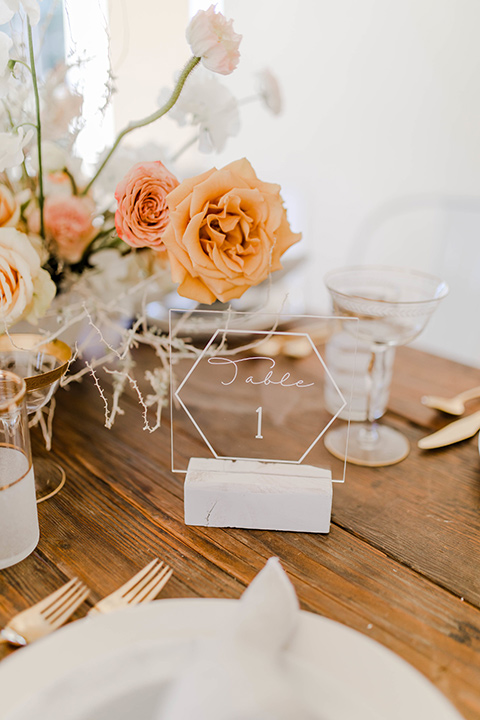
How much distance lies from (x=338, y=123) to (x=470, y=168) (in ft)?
2.47

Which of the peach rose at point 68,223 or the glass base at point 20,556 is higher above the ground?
the peach rose at point 68,223

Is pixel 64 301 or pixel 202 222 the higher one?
pixel 202 222

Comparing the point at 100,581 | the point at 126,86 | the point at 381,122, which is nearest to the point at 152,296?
the point at 100,581

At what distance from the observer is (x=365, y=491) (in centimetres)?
80

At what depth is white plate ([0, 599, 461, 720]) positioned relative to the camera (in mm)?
453

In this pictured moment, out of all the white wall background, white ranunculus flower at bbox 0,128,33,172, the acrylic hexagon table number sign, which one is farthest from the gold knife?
the white wall background

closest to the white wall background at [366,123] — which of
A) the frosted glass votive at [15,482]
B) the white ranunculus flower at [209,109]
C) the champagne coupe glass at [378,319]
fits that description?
the champagne coupe glass at [378,319]

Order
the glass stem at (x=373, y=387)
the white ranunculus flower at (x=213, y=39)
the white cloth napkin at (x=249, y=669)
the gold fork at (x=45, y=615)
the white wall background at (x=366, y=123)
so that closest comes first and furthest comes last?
the white cloth napkin at (x=249, y=669) → the gold fork at (x=45, y=615) → the white ranunculus flower at (x=213, y=39) → the glass stem at (x=373, y=387) → the white wall background at (x=366, y=123)

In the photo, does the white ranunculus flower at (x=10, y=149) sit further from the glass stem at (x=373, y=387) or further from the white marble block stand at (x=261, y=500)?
the glass stem at (x=373, y=387)

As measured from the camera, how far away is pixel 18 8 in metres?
0.70

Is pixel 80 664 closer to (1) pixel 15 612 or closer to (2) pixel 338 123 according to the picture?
(1) pixel 15 612

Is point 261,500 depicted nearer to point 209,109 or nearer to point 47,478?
point 47,478

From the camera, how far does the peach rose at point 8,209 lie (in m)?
0.75

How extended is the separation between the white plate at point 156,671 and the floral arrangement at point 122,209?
0.87 feet
